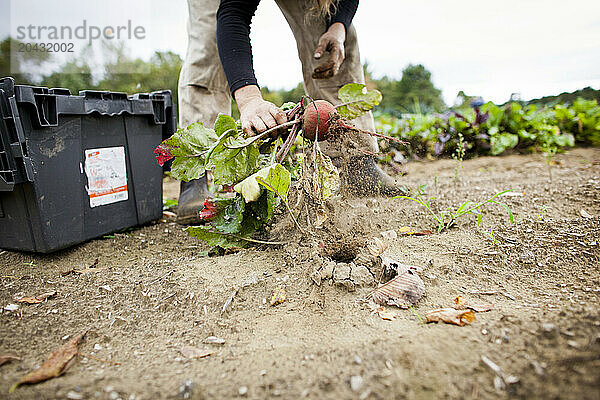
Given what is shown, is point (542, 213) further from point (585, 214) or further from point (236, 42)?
point (236, 42)

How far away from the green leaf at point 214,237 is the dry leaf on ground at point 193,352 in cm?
69

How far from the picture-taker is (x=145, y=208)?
243 centimetres

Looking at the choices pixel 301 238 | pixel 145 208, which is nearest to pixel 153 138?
pixel 145 208

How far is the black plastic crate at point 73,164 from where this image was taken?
65.4 inches

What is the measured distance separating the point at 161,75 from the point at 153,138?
31.4 ft

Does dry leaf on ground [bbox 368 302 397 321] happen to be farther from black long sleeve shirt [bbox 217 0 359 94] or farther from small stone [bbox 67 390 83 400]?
black long sleeve shirt [bbox 217 0 359 94]

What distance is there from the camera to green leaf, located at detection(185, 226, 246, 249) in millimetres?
1847

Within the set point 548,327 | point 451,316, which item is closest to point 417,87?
point 451,316

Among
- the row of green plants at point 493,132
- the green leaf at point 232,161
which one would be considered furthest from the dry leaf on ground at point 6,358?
the row of green plants at point 493,132

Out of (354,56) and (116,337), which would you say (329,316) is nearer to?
(116,337)

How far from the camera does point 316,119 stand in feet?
5.25

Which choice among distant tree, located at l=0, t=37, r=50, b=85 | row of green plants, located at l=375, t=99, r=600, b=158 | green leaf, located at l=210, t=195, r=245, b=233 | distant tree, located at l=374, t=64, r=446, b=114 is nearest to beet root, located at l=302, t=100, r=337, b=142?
green leaf, located at l=210, t=195, r=245, b=233

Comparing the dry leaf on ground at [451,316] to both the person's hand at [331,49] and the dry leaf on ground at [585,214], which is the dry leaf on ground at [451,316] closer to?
the dry leaf on ground at [585,214]

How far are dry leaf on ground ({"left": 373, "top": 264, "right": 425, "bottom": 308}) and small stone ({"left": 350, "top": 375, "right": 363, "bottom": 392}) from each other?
398mm
